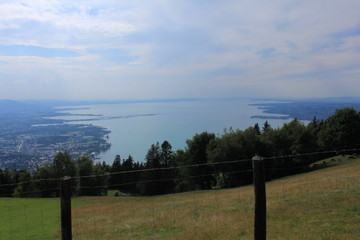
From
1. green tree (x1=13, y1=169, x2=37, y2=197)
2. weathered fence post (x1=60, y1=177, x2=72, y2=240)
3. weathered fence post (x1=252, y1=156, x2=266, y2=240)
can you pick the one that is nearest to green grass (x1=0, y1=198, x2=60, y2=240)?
weathered fence post (x1=60, y1=177, x2=72, y2=240)

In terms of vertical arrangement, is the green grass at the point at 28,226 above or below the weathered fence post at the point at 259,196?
below

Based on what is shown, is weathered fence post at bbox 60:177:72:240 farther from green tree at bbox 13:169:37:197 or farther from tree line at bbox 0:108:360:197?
green tree at bbox 13:169:37:197

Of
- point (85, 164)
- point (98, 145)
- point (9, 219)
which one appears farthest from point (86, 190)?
point (98, 145)

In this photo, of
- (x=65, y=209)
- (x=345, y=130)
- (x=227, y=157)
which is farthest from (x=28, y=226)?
(x=345, y=130)

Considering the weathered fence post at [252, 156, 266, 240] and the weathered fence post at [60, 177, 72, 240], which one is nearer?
the weathered fence post at [60, 177, 72, 240]

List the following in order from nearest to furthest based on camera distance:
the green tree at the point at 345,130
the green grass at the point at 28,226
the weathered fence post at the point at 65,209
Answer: the weathered fence post at the point at 65,209 → the green grass at the point at 28,226 → the green tree at the point at 345,130

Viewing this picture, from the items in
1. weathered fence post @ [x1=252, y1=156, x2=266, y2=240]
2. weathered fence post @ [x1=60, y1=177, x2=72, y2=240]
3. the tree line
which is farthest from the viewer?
the tree line

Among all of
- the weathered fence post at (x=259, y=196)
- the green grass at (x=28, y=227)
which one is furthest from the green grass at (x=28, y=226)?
the weathered fence post at (x=259, y=196)

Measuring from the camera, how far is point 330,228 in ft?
25.5

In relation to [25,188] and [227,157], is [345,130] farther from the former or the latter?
[25,188]

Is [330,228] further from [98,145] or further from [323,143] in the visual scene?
[98,145]

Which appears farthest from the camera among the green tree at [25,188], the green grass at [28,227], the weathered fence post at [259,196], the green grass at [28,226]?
the green tree at [25,188]

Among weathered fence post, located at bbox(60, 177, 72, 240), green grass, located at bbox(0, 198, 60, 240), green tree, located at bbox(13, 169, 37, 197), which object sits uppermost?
weathered fence post, located at bbox(60, 177, 72, 240)

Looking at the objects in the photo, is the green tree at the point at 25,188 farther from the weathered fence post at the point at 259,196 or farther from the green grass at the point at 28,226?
the weathered fence post at the point at 259,196
